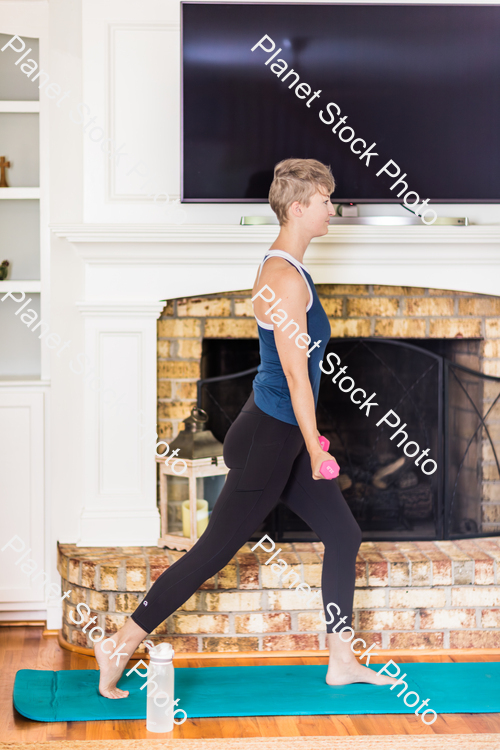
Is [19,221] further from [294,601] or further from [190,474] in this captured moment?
[294,601]

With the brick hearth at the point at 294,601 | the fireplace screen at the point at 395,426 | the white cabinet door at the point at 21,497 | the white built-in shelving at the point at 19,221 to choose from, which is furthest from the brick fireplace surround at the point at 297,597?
the white built-in shelving at the point at 19,221

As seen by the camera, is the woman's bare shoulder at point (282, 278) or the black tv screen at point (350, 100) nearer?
the woman's bare shoulder at point (282, 278)

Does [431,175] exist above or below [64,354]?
above

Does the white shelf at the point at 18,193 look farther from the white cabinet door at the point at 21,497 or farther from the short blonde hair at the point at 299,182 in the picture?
the short blonde hair at the point at 299,182

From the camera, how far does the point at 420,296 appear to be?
258 cm

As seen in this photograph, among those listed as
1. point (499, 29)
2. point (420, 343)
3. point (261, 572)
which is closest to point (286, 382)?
point (261, 572)

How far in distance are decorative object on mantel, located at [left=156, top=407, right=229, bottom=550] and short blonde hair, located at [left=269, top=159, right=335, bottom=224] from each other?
2.67 ft

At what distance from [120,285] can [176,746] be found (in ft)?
4.48

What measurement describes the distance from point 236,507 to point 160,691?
0.49 metres

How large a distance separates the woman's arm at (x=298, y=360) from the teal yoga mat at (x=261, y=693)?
25.8 inches

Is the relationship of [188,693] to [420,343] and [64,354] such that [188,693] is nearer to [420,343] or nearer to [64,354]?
[64,354]

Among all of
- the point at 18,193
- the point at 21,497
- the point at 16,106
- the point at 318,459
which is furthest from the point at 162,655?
the point at 16,106

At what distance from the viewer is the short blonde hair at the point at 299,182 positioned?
6.04ft

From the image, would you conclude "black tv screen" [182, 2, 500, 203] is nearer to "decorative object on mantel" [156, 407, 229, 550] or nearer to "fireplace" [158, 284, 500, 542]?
"fireplace" [158, 284, 500, 542]
